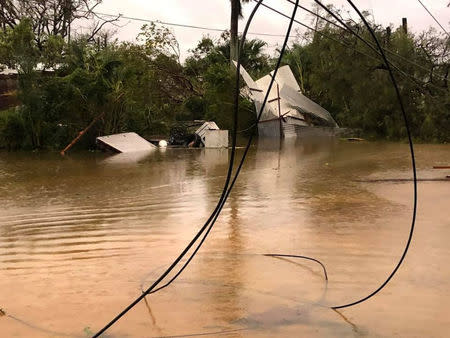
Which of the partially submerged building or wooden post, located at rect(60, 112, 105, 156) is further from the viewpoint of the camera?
the partially submerged building

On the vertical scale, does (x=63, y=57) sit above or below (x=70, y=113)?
above

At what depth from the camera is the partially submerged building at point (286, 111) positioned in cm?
2183

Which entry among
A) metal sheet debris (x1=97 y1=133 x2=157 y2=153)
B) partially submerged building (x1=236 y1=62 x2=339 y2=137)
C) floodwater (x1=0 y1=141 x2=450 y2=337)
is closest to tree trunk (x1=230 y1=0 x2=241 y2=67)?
partially submerged building (x1=236 y1=62 x2=339 y2=137)

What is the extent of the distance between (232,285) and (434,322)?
141 centimetres

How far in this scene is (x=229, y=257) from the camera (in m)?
4.53

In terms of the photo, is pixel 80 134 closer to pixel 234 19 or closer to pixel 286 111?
pixel 286 111

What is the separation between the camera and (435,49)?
61.9ft

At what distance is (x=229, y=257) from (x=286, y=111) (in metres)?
18.4

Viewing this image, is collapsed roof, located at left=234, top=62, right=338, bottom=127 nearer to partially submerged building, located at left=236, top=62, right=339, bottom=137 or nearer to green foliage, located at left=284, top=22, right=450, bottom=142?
partially submerged building, located at left=236, top=62, right=339, bottom=137

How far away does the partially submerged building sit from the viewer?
71.6ft

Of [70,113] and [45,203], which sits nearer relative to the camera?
[45,203]

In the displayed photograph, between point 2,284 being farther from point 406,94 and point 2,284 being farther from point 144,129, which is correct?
point 406,94

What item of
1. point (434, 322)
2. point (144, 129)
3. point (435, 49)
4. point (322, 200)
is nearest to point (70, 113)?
point (144, 129)

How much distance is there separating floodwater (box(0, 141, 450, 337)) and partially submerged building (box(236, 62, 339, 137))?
497 inches
